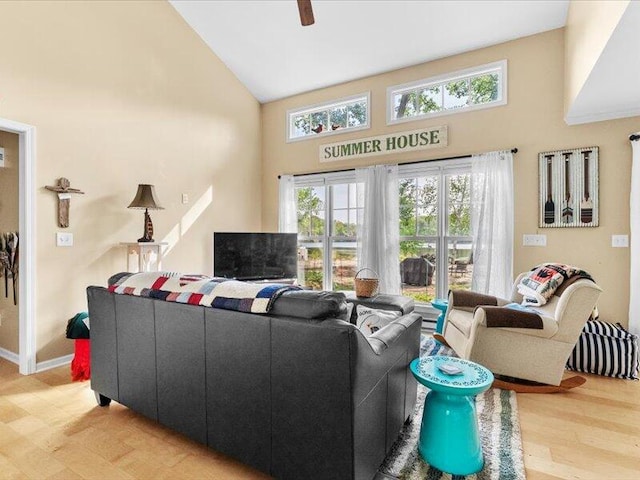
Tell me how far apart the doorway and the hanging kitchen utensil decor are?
4.83 metres

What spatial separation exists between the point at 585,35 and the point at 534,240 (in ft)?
6.25

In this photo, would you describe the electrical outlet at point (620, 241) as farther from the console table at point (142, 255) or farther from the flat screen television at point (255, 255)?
the console table at point (142, 255)

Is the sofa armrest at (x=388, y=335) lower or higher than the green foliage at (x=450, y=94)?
lower

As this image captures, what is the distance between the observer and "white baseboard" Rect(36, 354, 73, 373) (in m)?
2.97

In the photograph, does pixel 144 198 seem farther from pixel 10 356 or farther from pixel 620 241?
pixel 620 241

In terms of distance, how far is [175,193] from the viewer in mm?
4230

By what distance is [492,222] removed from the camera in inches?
151

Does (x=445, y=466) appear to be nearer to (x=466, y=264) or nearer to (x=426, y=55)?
(x=466, y=264)

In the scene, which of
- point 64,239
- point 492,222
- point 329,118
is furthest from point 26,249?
point 492,222

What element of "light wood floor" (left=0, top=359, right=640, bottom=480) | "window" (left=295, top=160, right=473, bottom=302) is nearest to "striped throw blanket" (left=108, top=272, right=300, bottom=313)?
"light wood floor" (left=0, top=359, right=640, bottom=480)

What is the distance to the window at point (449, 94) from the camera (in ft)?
13.0

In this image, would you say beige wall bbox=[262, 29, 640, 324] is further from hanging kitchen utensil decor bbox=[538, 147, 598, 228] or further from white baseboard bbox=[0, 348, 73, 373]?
white baseboard bbox=[0, 348, 73, 373]

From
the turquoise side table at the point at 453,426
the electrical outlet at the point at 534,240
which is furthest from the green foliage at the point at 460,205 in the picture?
the turquoise side table at the point at 453,426

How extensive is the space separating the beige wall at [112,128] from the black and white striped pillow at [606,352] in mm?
4185
